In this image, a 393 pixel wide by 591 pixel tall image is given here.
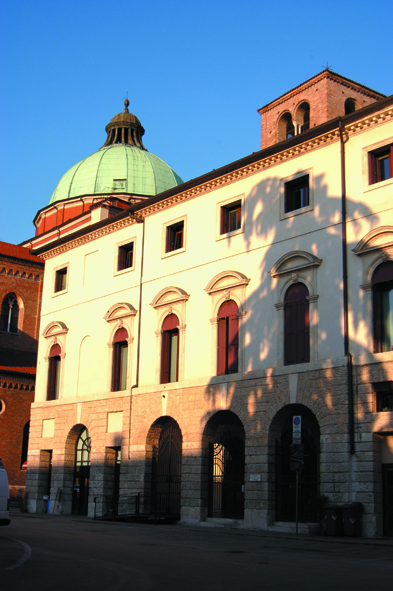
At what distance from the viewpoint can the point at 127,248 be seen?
33188 mm

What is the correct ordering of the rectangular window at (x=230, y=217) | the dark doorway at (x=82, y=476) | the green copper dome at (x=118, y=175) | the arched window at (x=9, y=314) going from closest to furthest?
the rectangular window at (x=230, y=217) → the dark doorway at (x=82, y=476) → the arched window at (x=9, y=314) → the green copper dome at (x=118, y=175)

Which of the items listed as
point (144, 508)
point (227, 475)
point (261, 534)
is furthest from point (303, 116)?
point (261, 534)

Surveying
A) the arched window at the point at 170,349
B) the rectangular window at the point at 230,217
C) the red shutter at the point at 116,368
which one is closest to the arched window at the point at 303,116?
the rectangular window at the point at 230,217

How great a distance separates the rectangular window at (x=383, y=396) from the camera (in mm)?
20672

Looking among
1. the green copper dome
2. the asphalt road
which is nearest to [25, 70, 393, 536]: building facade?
the asphalt road

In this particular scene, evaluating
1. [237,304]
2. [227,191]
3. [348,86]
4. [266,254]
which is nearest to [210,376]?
[237,304]

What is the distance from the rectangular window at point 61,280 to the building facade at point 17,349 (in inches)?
361

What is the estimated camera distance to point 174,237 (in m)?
30.5

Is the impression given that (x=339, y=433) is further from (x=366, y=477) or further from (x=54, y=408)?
(x=54, y=408)

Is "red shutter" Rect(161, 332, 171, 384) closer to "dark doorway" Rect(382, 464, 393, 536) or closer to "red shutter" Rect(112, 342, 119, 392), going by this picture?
"red shutter" Rect(112, 342, 119, 392)

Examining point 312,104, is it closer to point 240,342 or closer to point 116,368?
point 240,342

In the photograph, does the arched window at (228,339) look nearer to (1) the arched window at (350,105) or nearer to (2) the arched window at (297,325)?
(2) the arched window at (297,325)

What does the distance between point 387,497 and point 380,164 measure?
10.4 metres

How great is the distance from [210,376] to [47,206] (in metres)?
31.4
